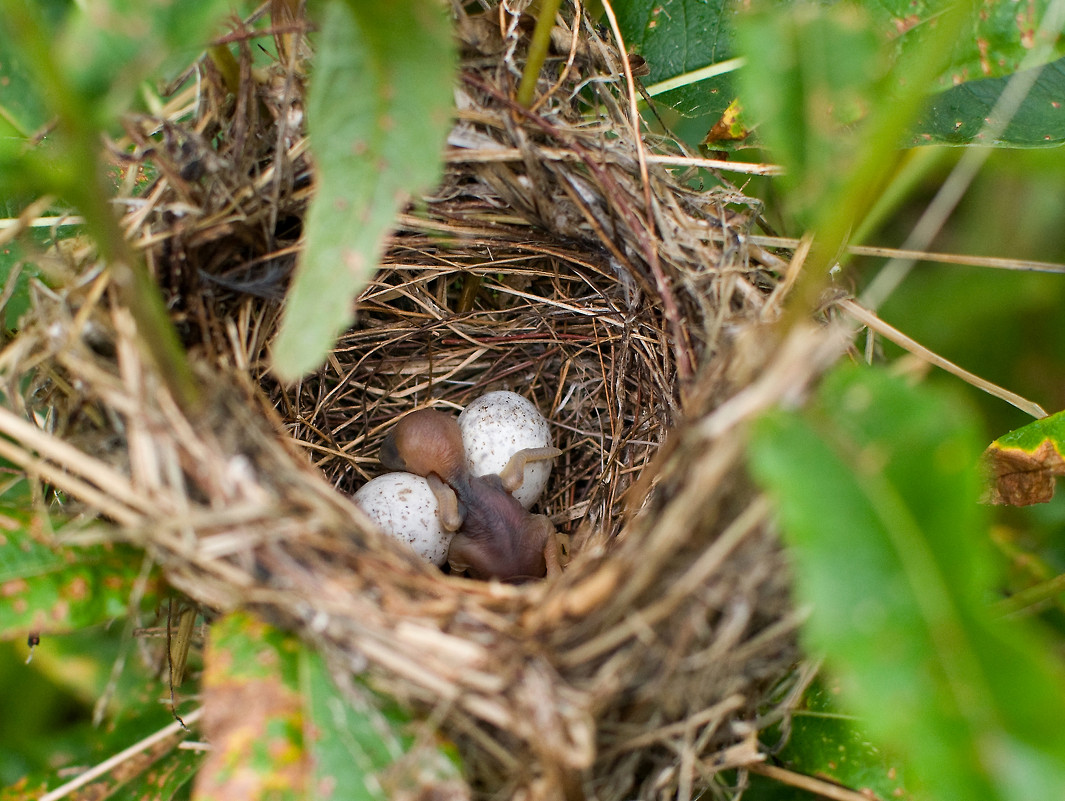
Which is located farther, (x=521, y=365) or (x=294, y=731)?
(x=521, y=365)

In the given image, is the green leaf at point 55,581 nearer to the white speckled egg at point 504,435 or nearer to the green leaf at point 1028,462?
the white speckled egg at point 504,435

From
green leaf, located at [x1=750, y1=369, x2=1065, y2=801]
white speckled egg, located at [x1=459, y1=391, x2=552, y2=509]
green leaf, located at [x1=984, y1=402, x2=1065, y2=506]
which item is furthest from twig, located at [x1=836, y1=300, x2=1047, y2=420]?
white speckled egg, located at [x1=459, y1=391, x2=552, y2=509]

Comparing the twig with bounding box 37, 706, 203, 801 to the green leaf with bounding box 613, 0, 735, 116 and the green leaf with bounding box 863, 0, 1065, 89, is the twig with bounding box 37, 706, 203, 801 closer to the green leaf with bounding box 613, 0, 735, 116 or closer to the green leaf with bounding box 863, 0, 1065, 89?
the green leaf with bounding box 613, 0, 735, 116

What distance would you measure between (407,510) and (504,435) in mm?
298

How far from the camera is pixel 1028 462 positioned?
58.2 inches

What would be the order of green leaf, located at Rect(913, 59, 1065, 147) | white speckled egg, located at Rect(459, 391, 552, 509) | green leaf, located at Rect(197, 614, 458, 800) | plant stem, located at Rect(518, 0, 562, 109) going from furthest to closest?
white speckled egg, located at Rect(459, 391, 552, 509) < green leaf, located at Rect(913, 59, 1065, 147) < plant stem, located at Rect(518, 0, 562, 109) < green leaf, located at Rect(197, 614, 458, 800)

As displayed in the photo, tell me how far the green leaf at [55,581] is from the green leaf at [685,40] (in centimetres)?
137

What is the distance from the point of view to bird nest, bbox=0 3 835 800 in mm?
1009

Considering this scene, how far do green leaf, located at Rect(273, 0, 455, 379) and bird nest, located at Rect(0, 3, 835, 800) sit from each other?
30 centimetres

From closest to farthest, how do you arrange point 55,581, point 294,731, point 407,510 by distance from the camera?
1. point 294,731
2. point 55,581
3. point 407,510

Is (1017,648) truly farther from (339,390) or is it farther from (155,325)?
(339,390)

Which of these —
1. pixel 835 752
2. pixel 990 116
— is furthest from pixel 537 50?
pixel 835 752

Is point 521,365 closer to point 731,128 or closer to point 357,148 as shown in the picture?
point 731,128

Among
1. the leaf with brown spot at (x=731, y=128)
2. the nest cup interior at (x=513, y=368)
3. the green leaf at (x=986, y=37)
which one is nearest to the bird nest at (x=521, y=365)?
the nest cup interior at (x=513, y=368)
